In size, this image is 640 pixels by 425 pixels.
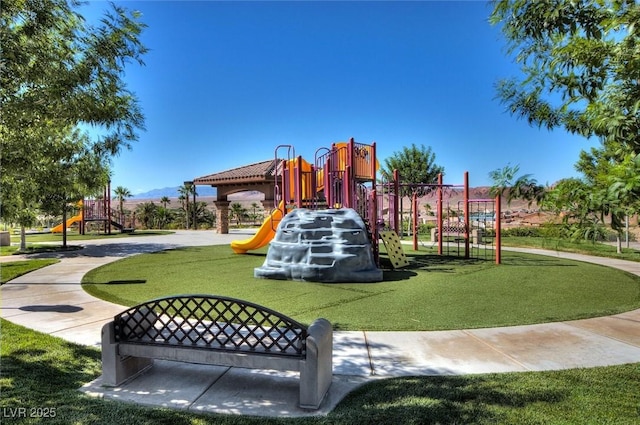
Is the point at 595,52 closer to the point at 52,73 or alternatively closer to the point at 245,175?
the point at 52,73

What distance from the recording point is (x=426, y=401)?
10.8 feet

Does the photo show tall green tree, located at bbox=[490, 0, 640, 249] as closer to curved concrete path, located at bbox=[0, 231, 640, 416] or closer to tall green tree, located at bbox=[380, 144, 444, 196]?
curved concrete path, located at bbox=[0, 231, 640, 416]

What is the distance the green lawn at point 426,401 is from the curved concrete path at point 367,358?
0.18m

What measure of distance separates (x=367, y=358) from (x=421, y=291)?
3900 millimetres

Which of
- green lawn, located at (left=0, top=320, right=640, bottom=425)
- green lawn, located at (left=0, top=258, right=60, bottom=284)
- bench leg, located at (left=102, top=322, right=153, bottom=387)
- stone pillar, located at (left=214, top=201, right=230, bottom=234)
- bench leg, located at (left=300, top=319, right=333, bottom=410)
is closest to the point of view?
green lawn, located at (left=0, top=320, right=640, bottom=425)

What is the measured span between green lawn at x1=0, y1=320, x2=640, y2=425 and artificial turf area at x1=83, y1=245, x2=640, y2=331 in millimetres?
1858

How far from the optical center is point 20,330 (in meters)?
5.43

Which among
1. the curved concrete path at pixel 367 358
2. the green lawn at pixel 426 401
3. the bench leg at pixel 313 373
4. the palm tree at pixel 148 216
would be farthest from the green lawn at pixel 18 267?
the palm tree at pixel 148 216

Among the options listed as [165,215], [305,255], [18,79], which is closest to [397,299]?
[305,255]

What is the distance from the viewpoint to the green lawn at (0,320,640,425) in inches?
119

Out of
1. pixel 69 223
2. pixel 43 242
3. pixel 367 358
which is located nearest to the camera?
pixel 367 358

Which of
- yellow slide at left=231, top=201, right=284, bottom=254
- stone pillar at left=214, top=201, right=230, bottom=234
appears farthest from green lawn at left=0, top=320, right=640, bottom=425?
stone pillar at left=214, top=201, right=230, bottom=234

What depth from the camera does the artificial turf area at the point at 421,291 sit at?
6.11 meters

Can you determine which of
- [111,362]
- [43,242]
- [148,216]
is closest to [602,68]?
[111,362]
